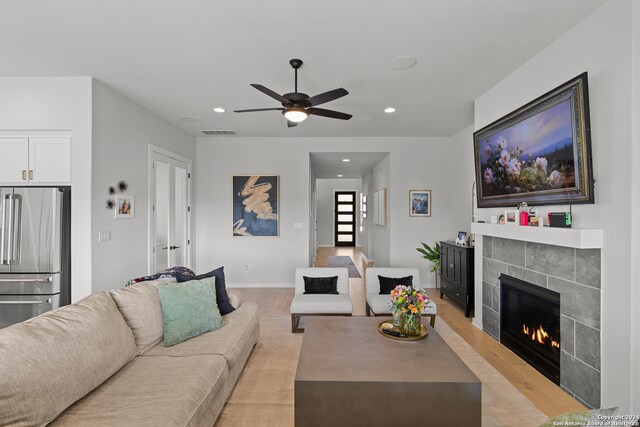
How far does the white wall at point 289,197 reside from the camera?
19.5 feet

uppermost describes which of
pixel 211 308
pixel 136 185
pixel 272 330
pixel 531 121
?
pixel 531 121

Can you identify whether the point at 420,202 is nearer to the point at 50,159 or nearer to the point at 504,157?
the point at 504,157

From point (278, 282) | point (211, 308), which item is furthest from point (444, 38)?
point (278, 282)

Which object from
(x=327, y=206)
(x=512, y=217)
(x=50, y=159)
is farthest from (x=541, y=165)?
(x=327, y=206)

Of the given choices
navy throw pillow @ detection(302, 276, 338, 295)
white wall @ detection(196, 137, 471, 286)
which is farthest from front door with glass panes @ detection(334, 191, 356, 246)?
navy throw pillow @ detection(302, 276, 338, 295)

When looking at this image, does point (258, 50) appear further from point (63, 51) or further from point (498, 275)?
point (498, 275)

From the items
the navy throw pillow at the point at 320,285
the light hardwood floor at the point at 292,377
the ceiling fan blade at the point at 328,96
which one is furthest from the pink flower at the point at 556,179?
the navy throw pillow at the point at 320,285

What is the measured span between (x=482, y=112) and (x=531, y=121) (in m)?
1.17

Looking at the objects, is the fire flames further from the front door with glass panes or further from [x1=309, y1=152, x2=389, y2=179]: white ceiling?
the front door with glass panes

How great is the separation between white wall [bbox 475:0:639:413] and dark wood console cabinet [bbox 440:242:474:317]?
2059mm

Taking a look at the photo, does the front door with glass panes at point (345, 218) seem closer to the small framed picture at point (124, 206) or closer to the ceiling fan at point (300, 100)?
the small framed picture at point (124, 206)

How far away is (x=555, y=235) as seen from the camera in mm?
2434

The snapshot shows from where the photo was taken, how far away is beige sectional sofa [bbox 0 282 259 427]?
1430 mm

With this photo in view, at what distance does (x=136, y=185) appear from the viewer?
4066mm
